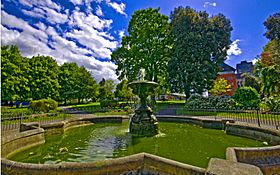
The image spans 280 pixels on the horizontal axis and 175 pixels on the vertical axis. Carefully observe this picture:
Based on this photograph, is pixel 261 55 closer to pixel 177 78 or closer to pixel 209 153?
pixel 177 78

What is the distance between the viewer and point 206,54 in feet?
101

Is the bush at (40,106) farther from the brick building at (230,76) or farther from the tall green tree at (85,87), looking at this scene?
the brick building at (230,76)

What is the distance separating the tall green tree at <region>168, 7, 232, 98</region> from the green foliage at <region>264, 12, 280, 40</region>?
26.3 ft

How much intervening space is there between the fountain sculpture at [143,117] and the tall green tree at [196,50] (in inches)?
783

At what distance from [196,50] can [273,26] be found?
1556 cm

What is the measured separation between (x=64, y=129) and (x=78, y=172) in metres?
8.66

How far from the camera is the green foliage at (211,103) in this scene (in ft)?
73.7

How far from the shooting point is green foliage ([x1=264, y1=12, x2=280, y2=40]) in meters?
34.3

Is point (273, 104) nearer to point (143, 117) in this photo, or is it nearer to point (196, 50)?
point (196, 50)

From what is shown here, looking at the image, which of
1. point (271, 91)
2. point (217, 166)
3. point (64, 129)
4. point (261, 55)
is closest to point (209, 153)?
point (217, 166)

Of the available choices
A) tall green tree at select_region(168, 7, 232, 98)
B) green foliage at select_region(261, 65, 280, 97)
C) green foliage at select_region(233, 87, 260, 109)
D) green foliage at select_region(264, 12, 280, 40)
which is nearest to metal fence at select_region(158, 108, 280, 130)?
green foliage at select_region(233, 87, 260, 109)

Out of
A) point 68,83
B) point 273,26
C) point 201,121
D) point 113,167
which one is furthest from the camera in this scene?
point 68,83

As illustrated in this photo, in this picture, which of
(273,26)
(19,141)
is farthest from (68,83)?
(19,141)

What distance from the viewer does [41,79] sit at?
1566 inches
